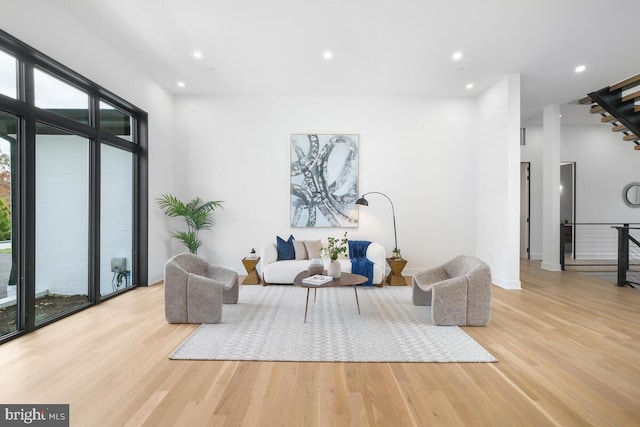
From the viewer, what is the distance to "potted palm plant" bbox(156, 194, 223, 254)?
5.74m

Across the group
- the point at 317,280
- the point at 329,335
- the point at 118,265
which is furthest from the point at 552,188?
the point at 118,265

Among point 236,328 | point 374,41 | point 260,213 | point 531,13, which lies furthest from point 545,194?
point 236,328

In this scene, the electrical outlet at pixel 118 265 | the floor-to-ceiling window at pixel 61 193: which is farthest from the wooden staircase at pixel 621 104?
the electrical outlet at pixel 118 265

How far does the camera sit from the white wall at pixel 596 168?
8.43 m

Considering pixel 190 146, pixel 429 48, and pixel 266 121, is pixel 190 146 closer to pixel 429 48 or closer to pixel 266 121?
pixel 266 121

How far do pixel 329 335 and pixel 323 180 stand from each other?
11.5ft

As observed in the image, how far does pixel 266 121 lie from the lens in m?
6.25

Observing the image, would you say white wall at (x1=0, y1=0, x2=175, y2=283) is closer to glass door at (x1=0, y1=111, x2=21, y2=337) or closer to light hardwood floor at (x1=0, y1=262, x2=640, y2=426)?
glass door at (x1=0, y1=111, x2=21, y2=337)

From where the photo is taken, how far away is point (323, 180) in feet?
20.4

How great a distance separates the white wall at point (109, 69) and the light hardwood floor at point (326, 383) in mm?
2539

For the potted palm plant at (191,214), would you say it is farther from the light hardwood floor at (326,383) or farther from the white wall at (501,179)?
the white wall at (501,179)

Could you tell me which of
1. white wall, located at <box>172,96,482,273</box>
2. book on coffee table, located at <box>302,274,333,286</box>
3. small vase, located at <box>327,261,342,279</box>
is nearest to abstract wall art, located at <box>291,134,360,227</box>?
white wall, located at <box>172,96,482,273</box>

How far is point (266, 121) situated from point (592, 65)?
17.4 feet

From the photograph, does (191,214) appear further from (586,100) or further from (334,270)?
(586,100)
